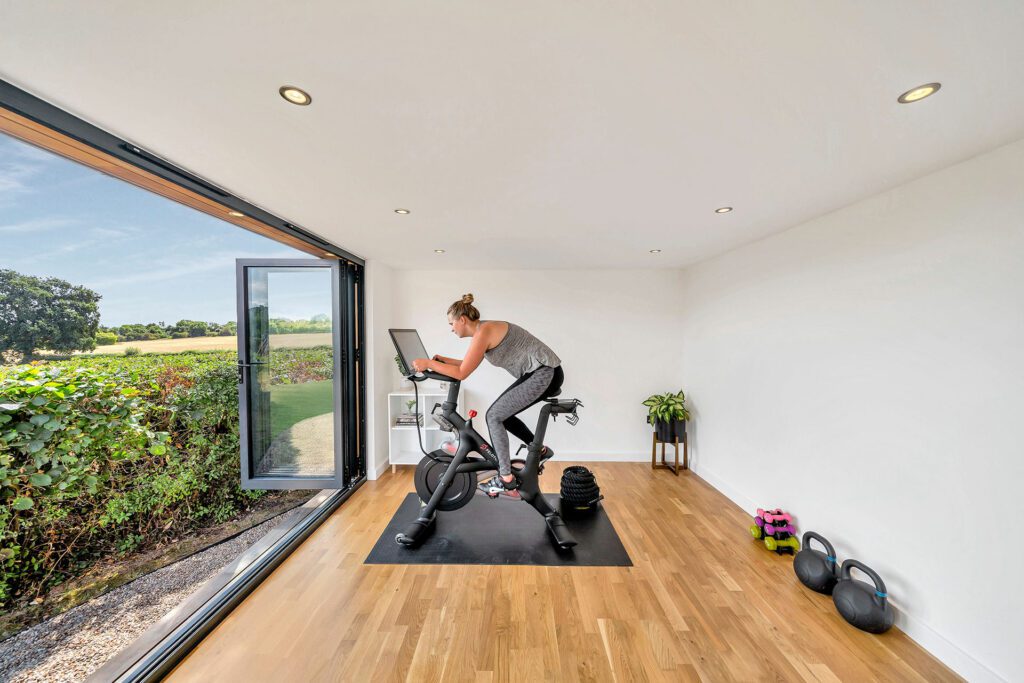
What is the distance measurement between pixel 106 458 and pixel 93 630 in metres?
0.83

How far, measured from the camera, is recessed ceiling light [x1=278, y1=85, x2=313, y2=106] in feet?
3.79

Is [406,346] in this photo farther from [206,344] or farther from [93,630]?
[93,630]

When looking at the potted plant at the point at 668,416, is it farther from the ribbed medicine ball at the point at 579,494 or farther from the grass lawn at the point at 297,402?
the grass lawn at the point at 297,402

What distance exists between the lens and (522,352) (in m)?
2.70

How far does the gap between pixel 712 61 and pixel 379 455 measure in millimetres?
3976

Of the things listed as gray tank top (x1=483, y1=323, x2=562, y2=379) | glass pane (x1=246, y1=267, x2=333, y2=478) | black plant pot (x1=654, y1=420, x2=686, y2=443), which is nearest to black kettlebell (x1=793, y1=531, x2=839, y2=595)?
black plant pot (x1=654, y1=420, x2=686, y2=443)

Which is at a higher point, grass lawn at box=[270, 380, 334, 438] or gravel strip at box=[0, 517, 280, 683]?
grass lawn at box=[270, 380, 334, 438]

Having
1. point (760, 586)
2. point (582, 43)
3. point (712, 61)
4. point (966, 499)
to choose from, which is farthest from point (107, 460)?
point (966, 499)

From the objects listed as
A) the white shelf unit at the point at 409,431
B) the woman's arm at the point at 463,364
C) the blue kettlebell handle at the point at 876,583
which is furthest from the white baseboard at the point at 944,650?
the white shelf unit at the point at 409,431

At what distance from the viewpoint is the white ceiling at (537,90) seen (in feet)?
2.95

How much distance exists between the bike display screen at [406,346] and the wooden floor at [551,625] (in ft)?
4.21

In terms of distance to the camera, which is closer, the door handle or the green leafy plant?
the door handle

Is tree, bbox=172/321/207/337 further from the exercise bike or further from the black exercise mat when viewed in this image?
the black exercise mat

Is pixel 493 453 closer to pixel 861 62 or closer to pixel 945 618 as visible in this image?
pixel 945 618
